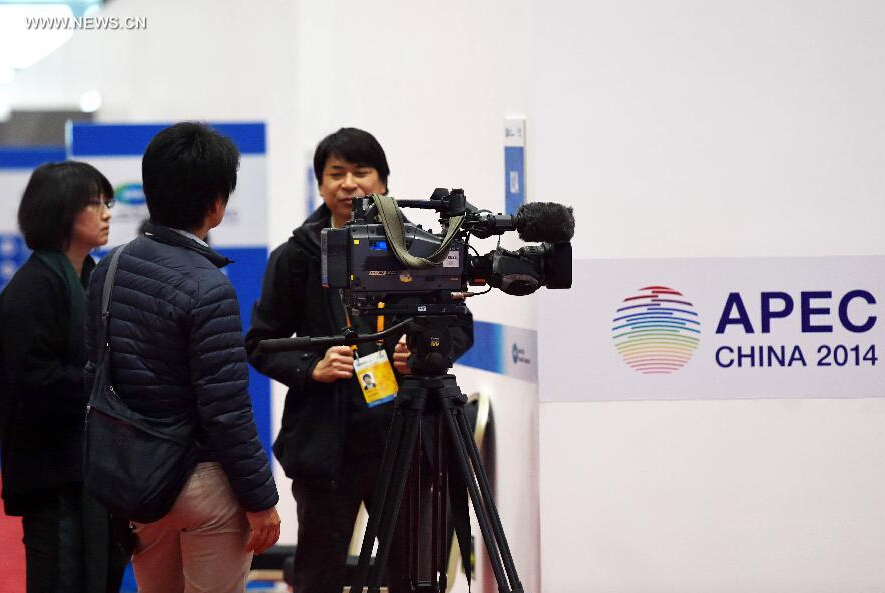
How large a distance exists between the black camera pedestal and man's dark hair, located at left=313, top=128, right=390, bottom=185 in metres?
0.72

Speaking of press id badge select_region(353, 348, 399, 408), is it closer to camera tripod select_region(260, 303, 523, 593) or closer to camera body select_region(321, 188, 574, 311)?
camera tripod select_region(260, 303, 523, 593)

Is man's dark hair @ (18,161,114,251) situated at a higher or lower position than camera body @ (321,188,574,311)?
higher

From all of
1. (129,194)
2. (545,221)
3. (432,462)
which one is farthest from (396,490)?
(129,194)

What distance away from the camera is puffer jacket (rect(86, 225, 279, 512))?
195 cm

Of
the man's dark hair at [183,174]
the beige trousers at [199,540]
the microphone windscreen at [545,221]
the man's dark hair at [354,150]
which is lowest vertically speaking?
the beige trousers at [199,540]

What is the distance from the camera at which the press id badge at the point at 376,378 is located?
264 cm

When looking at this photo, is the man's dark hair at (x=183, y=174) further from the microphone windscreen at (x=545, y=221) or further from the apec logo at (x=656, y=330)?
the apec logo at (x=656, y=330)

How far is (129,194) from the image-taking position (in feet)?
13.7

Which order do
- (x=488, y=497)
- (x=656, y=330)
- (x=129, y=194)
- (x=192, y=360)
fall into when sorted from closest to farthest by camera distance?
(x=192, y=360) → (x=488, y=497) → (x=656, y=330) → (x=129, y=194)

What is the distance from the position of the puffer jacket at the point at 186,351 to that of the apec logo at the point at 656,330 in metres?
1.55

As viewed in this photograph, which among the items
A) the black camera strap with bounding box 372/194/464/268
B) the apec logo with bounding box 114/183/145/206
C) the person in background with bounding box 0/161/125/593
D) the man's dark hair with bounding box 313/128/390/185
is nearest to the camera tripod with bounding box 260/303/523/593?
the black camera strap with bounding box 372/194/464/268

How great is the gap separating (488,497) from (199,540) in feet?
2.10

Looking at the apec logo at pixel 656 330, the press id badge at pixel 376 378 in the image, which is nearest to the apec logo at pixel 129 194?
the press id badge at pixel 376 378

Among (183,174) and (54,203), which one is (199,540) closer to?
(183,174)
